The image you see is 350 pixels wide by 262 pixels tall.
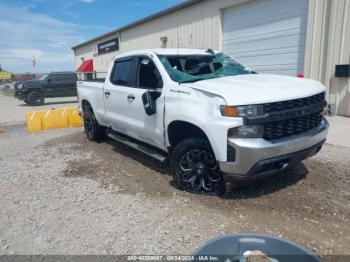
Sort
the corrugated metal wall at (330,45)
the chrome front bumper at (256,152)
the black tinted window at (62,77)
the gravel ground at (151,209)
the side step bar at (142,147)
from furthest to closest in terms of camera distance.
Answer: the black tinted window at (62,77) < the corrugated metal wall at (330,45) < the side step bar at (142,147) < the chrome front bumper at (256,152) < the gravel ground at (151,209)

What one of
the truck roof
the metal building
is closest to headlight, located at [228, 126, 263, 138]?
the truck roof

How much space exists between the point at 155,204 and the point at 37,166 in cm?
291

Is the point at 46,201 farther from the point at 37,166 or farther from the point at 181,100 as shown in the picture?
the point at 181,100

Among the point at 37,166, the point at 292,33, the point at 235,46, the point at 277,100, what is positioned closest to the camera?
the point at 277,100

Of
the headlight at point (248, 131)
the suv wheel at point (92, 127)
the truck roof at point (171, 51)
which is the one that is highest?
the truck roof at point (171, 51)

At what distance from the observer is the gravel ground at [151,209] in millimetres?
3113

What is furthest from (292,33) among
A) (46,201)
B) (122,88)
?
(46,201)

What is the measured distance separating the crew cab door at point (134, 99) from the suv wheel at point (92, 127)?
1133mm

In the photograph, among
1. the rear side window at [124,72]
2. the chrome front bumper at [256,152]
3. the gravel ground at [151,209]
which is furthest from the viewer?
the rear side window at [124,72]

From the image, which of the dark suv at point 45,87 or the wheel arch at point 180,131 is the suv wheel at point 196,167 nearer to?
the wheel arch at point 180,131

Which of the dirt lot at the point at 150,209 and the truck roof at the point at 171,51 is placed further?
the truck roof at the point at 171,51

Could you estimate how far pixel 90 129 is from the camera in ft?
23.7

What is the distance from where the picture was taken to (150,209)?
12.5ft

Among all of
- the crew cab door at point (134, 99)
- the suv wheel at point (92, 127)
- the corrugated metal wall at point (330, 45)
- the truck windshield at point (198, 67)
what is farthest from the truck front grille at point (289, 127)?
the corrugated metal wall at point (330, 45)
